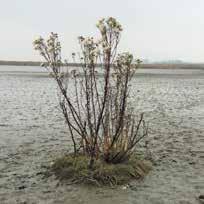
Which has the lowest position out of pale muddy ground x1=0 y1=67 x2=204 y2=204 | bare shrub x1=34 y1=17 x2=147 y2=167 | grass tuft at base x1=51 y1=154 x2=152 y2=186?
pale muddy ground x1=0 y1=67 x2=204 y2=204

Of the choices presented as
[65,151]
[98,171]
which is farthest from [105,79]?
[65,151]

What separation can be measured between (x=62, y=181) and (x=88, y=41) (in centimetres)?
268

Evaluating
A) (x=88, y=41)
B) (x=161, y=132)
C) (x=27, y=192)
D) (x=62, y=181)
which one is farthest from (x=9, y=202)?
(x=161, y=132)

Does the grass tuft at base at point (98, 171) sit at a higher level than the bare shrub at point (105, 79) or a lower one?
lower

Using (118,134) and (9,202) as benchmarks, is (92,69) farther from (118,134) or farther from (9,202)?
(9,202)

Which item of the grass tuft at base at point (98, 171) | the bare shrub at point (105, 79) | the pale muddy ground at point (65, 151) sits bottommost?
the pale muddy ground at point (65, 151)

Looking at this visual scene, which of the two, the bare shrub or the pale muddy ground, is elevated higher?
the bare shrub

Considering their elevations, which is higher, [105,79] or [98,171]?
[105,79]

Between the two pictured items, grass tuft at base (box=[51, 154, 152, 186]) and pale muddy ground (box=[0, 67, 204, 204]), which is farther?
grass tuft at base (box=[51, 154, 152, 186])

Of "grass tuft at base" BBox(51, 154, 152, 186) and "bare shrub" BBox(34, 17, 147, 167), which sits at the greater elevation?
"bare shrub" BBox(34, 17, 147, 167)

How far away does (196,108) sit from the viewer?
19.2 m

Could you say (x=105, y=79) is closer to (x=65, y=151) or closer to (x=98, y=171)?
(x=98, y=171)

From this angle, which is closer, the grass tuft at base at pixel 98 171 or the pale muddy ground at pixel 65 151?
the pale muddy ground at pixel 65 151

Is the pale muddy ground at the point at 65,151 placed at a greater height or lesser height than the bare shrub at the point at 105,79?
lesser
